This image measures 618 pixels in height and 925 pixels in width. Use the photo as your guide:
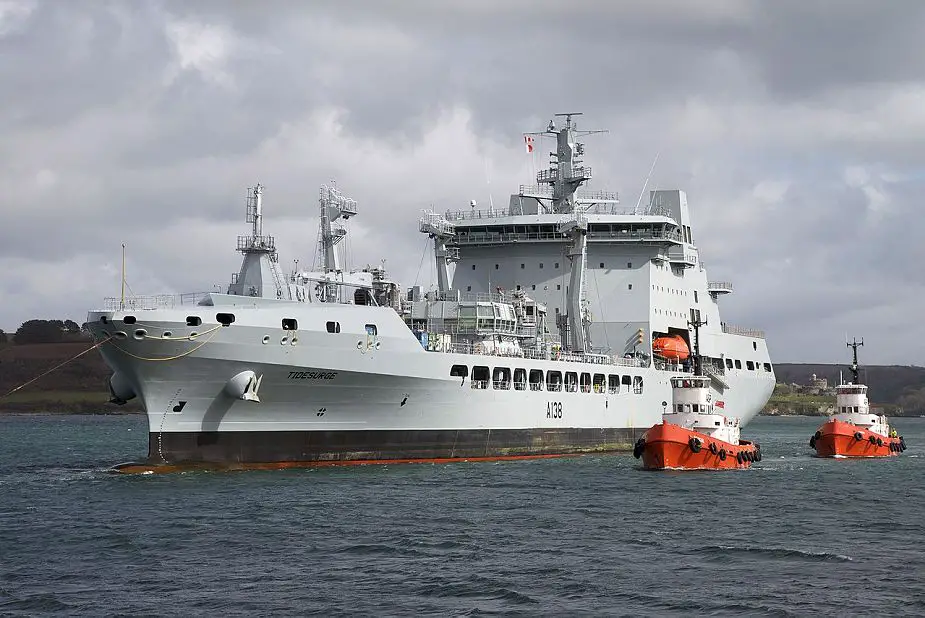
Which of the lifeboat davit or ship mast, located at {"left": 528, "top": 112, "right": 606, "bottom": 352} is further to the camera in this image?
ship mast, located at {"left": 528, "top": 112, "right": 606, "bottom": 352}

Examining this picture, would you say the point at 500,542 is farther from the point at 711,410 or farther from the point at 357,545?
the point at 711,410

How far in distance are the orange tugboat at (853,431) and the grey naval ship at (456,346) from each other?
6.99 metres

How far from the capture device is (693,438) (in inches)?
1597

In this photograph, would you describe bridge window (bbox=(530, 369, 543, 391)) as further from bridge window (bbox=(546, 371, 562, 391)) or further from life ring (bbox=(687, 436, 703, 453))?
life ring (bbox=(687, 436, 703, 453))

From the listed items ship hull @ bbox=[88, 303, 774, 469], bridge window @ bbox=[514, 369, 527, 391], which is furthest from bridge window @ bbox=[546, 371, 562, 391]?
ship hull @ bbox=[88, 303, 774, 469]

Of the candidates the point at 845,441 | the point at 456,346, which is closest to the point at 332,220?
the point at 456,346

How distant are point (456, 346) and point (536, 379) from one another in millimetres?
4685

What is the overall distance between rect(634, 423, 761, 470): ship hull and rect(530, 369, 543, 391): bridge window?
21.1 ft

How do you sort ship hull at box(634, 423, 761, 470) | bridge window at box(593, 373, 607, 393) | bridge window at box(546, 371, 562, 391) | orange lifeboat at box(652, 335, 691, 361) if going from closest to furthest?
1. ship hull at box(634, 423, 761, 470)
2. bridge window at box(546, 371, 562, 391)
3. bridge window at box(593, 373, 607, 393)
4. orange lifeboat at box(652, 335, 691, 361)

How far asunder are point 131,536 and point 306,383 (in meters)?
12.0

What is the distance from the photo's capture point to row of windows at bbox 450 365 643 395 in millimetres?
43188

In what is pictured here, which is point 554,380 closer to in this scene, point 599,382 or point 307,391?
point 599,382

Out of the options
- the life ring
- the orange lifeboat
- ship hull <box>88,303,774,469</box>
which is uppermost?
the orange lifeboat

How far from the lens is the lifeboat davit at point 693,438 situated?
40500 millimetres
